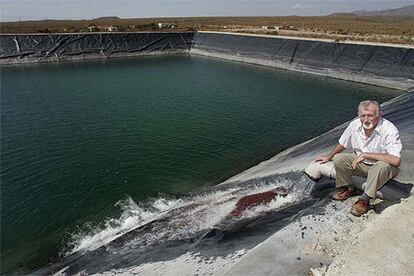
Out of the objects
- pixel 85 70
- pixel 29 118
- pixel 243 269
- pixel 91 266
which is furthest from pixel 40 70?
pixel 243 269

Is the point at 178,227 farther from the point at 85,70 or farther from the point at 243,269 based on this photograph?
the point at 85,70

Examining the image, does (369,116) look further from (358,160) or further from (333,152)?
(333,152)

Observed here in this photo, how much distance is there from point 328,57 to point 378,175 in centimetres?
3299

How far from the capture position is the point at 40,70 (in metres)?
40.9

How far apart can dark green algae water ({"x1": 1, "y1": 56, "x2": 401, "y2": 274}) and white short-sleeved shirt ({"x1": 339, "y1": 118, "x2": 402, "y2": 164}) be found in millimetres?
7613

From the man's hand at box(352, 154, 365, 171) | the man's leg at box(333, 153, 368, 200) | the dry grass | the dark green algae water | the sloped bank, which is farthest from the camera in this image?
the dry grass

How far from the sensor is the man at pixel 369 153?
20.1ft

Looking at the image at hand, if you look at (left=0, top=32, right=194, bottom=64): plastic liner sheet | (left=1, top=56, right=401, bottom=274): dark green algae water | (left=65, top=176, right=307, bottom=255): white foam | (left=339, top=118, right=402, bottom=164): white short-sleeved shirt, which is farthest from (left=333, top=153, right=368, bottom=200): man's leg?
(left=0, top=32, right=194, bottom=64): plastic liner sheet

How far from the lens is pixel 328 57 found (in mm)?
36219

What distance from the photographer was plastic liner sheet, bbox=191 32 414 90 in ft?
99.2

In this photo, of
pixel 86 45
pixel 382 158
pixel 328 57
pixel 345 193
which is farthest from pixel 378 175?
pixel 86 45

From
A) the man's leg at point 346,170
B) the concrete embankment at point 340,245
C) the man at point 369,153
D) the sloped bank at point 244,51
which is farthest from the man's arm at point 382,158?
the sloped bank at point 244,51

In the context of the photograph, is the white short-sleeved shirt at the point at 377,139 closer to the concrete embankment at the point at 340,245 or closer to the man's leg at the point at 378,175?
the man's leg at the point at 378,175

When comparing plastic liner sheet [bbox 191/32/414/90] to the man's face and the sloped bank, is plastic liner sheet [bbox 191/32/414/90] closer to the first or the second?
the sloped bank
